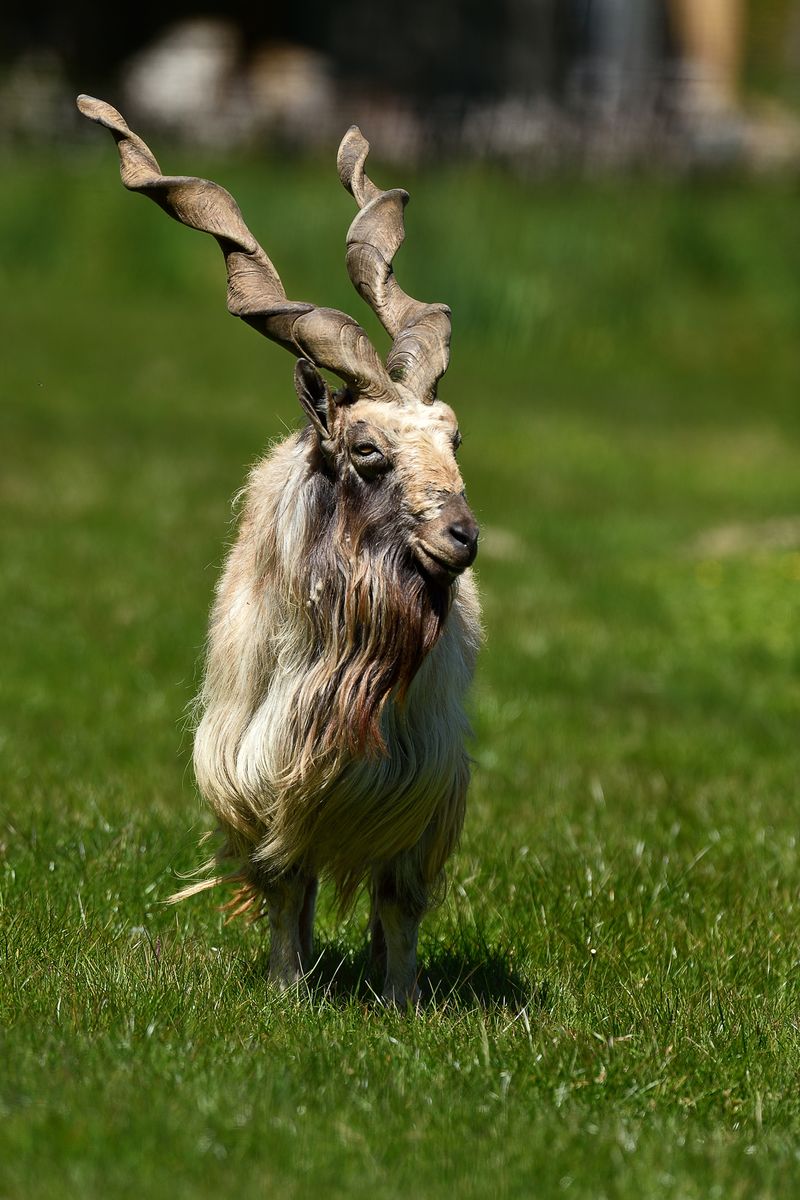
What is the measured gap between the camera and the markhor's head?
15.5ft

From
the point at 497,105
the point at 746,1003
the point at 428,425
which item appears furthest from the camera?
the point at 497,105

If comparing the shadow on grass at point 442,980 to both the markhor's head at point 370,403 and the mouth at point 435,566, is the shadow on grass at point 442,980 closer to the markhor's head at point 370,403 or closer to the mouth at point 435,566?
the mouth at point 435,566

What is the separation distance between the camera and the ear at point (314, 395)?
15.9 ft

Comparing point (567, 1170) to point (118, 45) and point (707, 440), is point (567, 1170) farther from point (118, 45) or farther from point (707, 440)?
point (118, 45)

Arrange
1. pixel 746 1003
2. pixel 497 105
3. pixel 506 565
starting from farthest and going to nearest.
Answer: pixel 497 105 → pixel 506 565 → pixel 746 1003

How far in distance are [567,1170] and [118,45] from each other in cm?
3154

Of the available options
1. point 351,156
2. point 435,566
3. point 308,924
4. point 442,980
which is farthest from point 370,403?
point 442,980

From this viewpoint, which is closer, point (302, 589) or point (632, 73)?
point (302, 589)

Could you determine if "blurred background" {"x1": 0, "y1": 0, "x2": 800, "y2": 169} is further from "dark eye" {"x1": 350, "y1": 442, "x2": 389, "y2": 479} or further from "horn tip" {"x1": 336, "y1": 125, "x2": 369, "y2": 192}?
"dark eye" {"x1": 350, "y1": 442, "x2": 389, "y2": 479}

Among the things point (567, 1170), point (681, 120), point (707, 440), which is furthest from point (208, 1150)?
point (681, 120)

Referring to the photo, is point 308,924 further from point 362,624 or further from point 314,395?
point 314,395

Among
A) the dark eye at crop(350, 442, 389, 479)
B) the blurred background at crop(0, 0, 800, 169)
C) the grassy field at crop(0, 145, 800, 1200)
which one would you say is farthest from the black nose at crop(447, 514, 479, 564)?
the blurred background at crop(0, 0, 800, 169)

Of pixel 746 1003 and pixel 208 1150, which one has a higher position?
pixel 746 1003

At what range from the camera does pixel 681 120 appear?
28.2m
